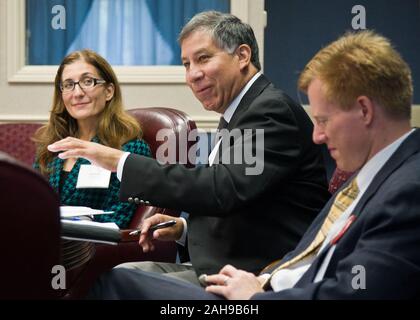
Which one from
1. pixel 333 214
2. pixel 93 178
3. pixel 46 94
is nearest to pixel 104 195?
pixel 93 178

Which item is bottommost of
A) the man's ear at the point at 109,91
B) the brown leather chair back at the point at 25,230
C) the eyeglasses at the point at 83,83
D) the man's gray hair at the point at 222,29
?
the brown leather chair back at the point at 25,230

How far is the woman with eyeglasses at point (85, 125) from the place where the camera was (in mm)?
2893

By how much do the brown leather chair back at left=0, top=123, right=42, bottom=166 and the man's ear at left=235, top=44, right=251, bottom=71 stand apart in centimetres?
136

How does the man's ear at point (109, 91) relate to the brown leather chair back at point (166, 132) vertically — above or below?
above

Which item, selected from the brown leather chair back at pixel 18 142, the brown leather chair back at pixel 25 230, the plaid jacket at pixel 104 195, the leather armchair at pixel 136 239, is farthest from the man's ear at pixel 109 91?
the brown leather chair back at pixel 25 230

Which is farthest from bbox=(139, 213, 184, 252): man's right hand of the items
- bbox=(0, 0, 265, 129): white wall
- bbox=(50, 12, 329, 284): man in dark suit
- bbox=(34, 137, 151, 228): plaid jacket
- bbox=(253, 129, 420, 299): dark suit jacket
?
bbox=(0, 0, 265, 129): white wall

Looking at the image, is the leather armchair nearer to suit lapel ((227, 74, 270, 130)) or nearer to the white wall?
suit lapel ((227, 74, 270, 130))

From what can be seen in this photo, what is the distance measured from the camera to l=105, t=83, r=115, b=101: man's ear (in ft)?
10.2

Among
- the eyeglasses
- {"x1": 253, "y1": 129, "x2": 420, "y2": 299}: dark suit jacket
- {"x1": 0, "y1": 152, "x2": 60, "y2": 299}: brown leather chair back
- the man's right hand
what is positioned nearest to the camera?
{"x1": 0, "y1": 152, "x2": 60, "y2": 299}: brown leather chair back

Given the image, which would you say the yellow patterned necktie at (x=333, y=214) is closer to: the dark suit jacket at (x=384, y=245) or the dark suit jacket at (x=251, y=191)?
the dark suit jacket at (x=384, y=245)

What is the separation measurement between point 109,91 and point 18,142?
534mm

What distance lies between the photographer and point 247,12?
3846 millimetres
